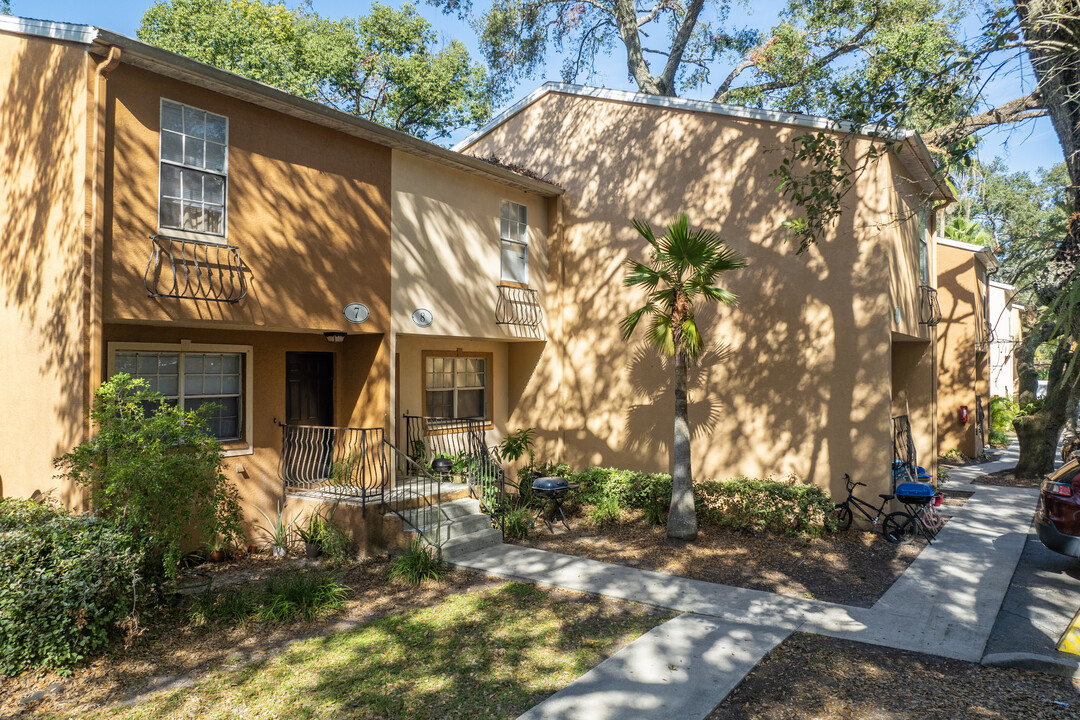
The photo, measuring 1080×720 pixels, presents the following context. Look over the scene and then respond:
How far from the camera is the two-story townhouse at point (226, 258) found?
24.0 ft

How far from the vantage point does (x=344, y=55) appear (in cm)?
2222

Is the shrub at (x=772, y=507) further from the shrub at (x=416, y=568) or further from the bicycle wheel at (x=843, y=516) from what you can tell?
the shrub at (x=416, y=568)

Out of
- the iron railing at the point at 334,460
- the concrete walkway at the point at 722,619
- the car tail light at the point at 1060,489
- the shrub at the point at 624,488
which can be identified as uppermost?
the iron railing at the point at 334,460

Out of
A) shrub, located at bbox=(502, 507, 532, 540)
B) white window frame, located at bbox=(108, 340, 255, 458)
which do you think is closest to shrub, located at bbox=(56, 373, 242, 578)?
white window frame, located at bbox=(108, 340, 255, 458)

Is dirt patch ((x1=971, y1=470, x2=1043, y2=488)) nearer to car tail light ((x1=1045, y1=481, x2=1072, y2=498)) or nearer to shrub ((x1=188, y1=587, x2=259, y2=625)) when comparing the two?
car tail light ((x1=1045, y1=481, x2=1072, y2=498))

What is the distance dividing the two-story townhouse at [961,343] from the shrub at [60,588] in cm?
1944

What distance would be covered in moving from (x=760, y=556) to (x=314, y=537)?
6.12m

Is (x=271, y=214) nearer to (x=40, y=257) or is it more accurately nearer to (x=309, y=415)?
(x=40, y=257)

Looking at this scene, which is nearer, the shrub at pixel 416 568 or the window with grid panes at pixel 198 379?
the shrub at pixel 416 568

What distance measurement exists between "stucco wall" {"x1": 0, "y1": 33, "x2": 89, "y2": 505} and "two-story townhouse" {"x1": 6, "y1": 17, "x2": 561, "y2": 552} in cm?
3

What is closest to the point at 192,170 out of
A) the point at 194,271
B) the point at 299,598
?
the point at 194,271

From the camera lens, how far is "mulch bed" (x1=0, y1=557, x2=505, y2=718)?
17.4 feet

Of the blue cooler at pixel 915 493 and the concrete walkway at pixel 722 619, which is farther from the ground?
the blue cooler at pixel 915 493

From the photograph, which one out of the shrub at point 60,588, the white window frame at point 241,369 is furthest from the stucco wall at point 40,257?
the shrub at point 60,588
